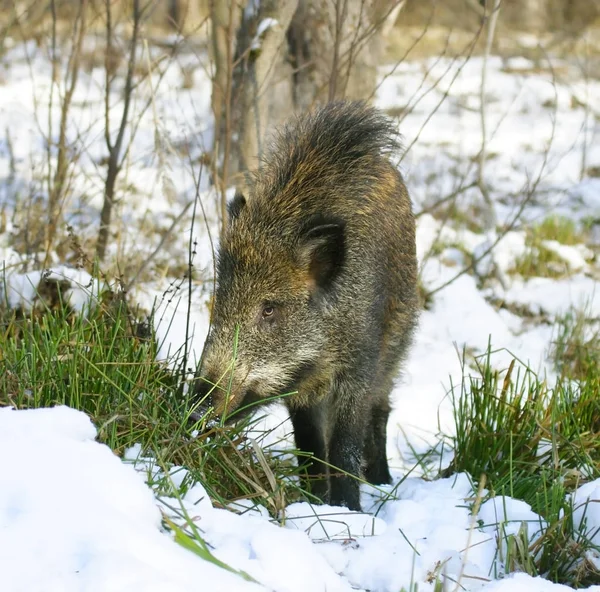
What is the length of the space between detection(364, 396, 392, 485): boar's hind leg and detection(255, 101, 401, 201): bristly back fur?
1138 millimetres

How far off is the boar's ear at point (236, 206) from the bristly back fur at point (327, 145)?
100mm

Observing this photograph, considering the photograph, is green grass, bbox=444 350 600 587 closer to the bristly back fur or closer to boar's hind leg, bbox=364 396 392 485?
boar's hind leg, bbox=364 396 392 485

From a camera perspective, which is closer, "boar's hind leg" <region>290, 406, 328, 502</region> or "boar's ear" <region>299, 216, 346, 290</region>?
"boar's ear" <region>299, 216, 346, 290</region>

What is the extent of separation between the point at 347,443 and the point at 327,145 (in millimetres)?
1268

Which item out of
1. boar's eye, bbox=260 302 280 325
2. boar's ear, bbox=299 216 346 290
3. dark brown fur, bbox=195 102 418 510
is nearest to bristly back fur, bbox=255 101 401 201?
dark brown fur, bbox=195 102 418 510

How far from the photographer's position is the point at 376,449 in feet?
13.9

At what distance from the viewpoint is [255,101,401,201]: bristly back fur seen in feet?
12.5

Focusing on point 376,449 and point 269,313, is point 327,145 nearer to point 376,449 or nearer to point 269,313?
point 269,313

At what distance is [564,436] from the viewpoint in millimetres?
3674

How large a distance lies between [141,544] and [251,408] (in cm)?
117

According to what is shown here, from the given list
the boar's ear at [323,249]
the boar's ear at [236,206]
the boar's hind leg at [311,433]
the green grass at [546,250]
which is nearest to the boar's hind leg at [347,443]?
the boar's hind leg at [311,433]

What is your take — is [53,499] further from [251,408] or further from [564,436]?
[564,436]

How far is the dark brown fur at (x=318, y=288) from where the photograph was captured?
3508 mm

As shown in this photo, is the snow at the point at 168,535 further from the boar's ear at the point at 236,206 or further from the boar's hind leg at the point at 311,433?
the boar's ear at the point at 236,206
